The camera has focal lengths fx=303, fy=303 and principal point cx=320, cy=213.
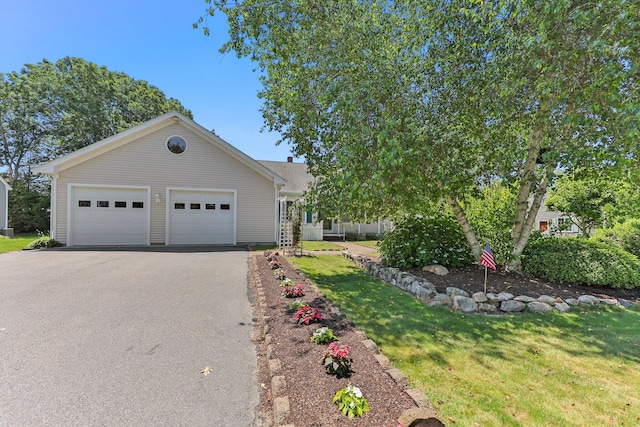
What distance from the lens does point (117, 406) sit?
2.53 metres

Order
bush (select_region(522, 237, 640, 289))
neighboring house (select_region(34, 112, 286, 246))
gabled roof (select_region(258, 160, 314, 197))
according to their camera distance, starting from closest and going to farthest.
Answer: bush (select_region(522, 237, 640, 289)) → neighboring house (select_region(34, 112, 286, 246)) → gabled roof (select_region(258, 160, 314, 197))

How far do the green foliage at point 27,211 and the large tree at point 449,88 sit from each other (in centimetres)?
2405

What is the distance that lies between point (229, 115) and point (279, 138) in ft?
17.0

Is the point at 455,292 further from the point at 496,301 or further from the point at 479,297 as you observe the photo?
the point at 496,301

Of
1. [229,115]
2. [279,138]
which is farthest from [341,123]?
[229,115]

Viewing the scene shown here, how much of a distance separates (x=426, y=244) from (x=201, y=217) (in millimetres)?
10554

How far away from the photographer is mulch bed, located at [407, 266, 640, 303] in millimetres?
5820

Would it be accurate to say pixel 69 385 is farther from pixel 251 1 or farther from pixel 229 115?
pixel 229 115

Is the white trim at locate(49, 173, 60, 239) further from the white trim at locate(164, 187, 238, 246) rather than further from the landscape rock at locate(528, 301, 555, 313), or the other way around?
the landscape rock at locate(528, 301, 555, 313)

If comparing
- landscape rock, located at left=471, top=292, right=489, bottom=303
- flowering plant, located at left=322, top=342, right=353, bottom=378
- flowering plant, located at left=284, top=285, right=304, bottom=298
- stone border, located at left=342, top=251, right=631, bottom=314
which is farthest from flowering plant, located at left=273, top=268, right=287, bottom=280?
flowering plant, located at left=322, top=342, right=353, bottom=378

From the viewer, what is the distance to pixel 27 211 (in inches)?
868

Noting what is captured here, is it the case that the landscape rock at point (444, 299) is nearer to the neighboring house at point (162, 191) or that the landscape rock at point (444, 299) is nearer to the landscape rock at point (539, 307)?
the landscape rock at point (539, 307)

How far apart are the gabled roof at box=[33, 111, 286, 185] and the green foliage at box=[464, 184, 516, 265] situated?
9434 millimetres

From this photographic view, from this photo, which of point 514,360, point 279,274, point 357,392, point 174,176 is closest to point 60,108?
point 174,176
